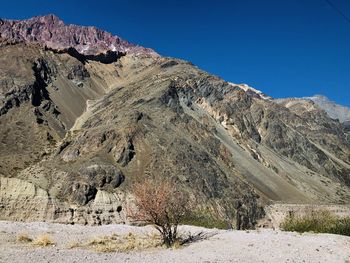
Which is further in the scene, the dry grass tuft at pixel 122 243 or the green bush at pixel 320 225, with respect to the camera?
the green bush at pixel 320 225

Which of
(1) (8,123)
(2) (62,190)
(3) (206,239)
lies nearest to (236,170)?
(2) (62,190)

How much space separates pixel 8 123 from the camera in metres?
118

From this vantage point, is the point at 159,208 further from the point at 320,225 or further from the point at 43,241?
the point at 320,225

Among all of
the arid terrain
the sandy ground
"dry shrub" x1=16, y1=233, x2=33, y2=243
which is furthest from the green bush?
"dry shrub" x1=16, y1=233, x2=33, y2=243

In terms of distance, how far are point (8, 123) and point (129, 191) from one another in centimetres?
5142

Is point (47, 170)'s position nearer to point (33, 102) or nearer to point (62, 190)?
point (62, 190)

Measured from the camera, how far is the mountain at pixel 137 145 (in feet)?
259

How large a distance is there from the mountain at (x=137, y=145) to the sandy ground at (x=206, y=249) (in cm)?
2491

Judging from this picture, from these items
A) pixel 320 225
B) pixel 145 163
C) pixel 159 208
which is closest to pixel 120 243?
pixel 159 208

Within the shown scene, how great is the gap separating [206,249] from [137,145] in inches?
3009

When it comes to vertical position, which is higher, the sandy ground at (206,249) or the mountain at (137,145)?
the mountain at (137,145)

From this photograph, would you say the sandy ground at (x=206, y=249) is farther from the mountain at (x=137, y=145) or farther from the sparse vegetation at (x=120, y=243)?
the mountain at (x=137, y=145)

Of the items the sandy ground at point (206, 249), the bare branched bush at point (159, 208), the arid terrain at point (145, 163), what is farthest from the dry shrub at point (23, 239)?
the bare branched bush at point (159, 208)

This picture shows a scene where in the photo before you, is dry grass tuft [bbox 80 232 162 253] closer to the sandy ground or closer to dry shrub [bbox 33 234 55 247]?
the sandy ground
